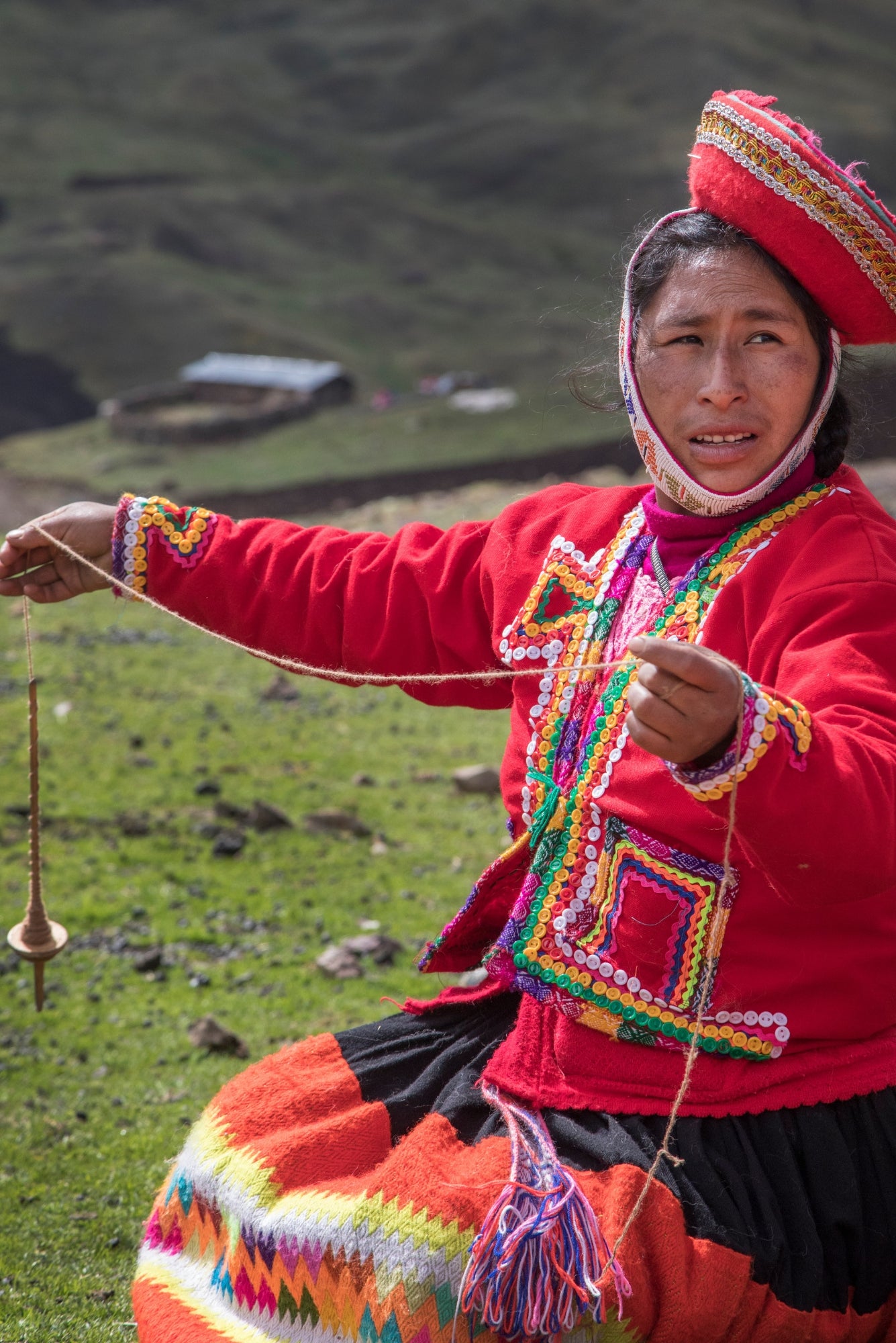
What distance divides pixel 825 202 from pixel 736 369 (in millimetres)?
297

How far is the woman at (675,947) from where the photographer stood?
1854 mm

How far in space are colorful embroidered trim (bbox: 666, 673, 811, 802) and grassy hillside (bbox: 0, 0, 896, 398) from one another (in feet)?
80.7

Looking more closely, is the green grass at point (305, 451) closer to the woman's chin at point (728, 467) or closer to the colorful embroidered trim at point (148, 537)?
the colorful embroidered trim at point (148, 537)

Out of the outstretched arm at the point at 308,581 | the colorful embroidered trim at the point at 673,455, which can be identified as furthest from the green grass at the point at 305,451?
the colorful embroidered trim at the point at 673,455

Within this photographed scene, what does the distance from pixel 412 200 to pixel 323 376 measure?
1921 cm

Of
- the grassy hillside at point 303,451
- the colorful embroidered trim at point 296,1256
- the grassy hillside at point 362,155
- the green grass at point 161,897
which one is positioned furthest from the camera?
the grassy hillside at point 362,155

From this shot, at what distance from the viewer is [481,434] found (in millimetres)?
19906

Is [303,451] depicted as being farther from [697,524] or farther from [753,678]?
[753,678]

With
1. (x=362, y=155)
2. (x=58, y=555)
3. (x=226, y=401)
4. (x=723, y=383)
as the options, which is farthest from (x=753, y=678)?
(x=362, y=155)

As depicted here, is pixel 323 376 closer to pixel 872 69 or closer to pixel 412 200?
pixel 412 200

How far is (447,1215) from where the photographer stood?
1.91 meters

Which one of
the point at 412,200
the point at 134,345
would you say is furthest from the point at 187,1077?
the point at 412,200

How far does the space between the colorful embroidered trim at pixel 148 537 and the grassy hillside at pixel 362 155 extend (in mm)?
23408

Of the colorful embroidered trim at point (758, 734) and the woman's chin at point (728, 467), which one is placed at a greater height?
the woman's chin at point (728, 467)
